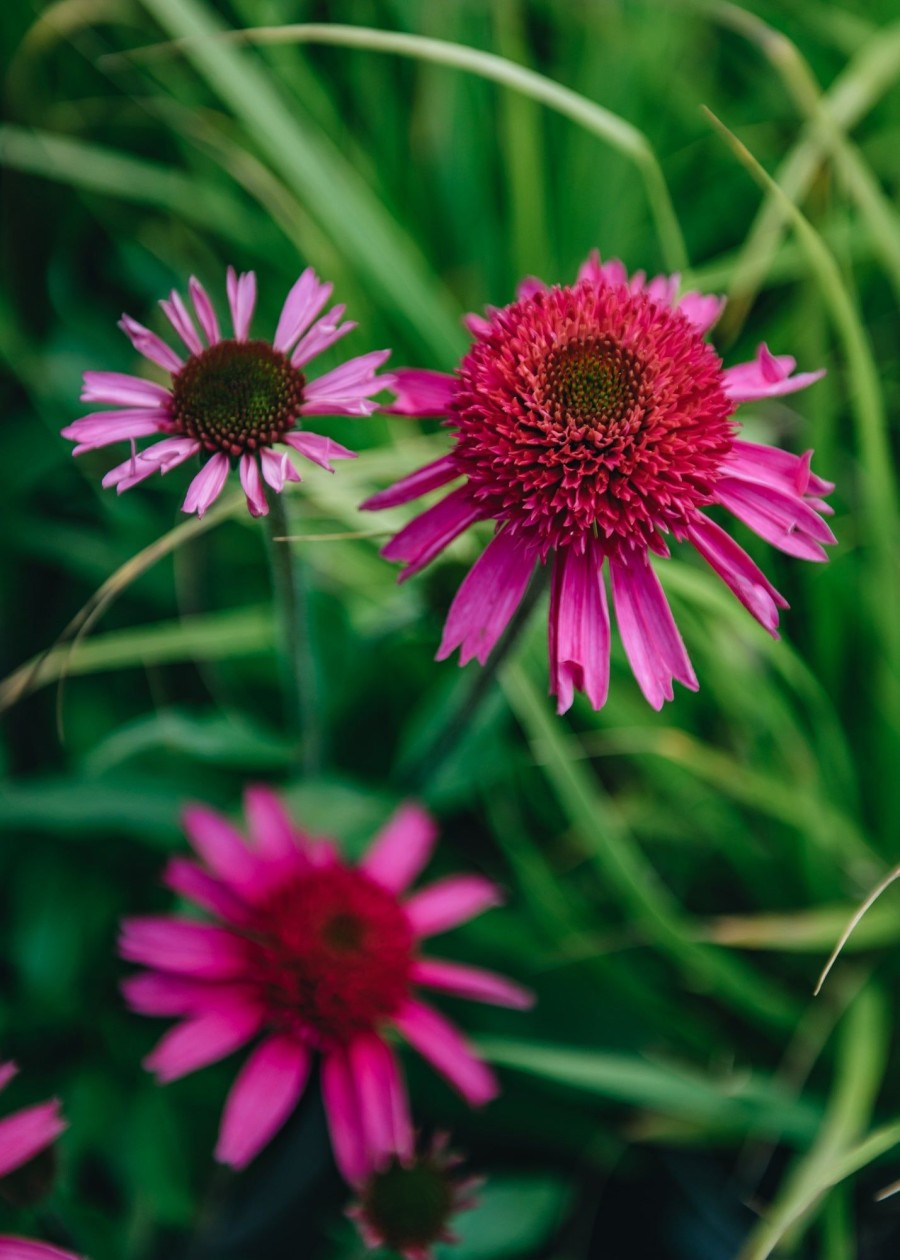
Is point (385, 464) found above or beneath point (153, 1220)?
above

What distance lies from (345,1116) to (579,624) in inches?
12.2

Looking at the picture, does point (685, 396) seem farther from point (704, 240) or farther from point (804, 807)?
point (704, 240)

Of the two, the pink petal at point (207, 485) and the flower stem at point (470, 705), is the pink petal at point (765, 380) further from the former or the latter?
the pink petal at point (207, 485)

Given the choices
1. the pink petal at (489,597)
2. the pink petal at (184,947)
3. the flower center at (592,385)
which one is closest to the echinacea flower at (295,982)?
the pink petal at (184,947)

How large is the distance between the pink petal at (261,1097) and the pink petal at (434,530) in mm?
295

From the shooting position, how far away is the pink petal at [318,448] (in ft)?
1.58

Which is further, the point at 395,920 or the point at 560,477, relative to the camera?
the point at 395,920

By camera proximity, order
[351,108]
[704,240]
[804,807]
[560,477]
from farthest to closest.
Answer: [351,108], [704,240], [804,807], [560,477]

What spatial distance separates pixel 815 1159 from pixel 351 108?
1.26m

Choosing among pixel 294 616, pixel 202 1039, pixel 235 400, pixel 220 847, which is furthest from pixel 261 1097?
pixel 235 400

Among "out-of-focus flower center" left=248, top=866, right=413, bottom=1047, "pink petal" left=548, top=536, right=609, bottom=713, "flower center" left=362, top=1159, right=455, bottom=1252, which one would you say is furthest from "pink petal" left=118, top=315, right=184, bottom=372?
"flower center" left=362, top=1159, right=455, bottom=1252

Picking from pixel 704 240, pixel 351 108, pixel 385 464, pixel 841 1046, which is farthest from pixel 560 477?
pixel 351 108

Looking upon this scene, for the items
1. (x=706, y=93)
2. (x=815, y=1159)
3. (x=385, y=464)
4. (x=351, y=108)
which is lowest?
(x=815, y=1159)

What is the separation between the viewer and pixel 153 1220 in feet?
2.40
